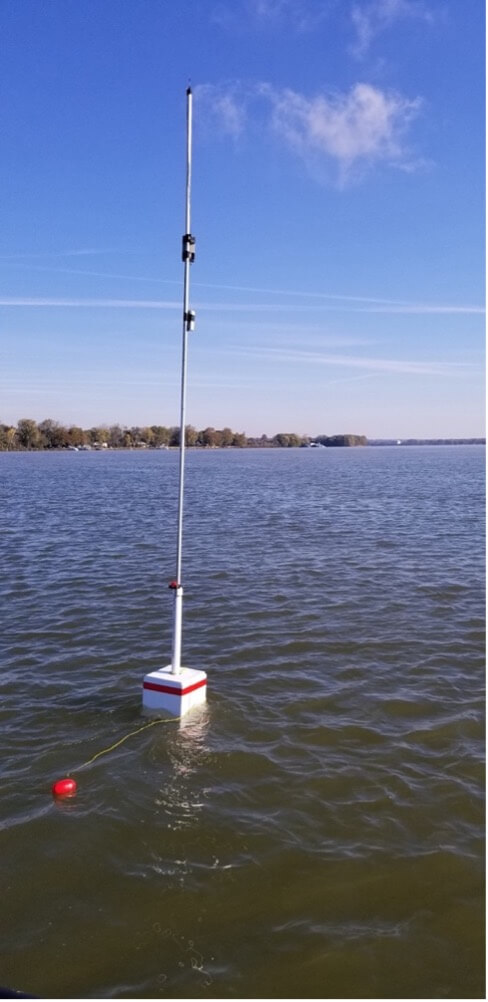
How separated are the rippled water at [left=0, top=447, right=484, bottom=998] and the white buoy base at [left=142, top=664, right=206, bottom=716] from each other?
0.26 m

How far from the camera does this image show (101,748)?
9102 millimetres

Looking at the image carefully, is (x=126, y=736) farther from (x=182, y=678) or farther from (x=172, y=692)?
(x=182, y=678)

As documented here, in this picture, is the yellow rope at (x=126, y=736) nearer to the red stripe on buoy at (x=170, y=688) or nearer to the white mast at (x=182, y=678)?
the white mast at (x=182, y=678)

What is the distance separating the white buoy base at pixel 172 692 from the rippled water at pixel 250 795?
265mm

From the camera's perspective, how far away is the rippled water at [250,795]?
560 cm

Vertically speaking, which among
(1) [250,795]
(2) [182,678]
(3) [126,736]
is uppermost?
(2) [182,678]

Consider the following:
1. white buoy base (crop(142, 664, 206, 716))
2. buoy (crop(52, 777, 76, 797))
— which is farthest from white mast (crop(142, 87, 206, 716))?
buoy (crop(52, 777, 76, 797))

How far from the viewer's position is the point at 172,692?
986 cm

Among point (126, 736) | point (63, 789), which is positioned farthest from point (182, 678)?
point (63, 789)

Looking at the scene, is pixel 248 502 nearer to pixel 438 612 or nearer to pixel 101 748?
pixel 438 612

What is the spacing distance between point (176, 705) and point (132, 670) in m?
2.10

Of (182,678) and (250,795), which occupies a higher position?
(182,678)

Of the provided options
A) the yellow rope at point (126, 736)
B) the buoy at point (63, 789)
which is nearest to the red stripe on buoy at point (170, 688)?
the yellow rope at point (126, 736)

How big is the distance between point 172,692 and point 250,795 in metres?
2.26
